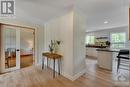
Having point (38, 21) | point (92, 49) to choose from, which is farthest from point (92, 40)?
point (38, 21)

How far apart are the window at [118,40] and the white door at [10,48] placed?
581 centimetres

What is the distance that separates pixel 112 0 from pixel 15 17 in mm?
3870

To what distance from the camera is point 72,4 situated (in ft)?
9.30

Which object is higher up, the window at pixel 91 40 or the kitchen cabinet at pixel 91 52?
the window at pixel 91 40

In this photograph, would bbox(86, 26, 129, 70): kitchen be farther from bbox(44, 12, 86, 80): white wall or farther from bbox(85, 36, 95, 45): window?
bbox(44, 12, 86, 80): white wall

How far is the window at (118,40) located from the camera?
6035 mm

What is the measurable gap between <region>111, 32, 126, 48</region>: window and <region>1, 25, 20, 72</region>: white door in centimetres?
581

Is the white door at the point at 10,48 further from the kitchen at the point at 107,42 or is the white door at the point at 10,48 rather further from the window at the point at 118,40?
the window at the point at 118,40

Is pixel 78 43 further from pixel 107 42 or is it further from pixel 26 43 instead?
pixel 107 42

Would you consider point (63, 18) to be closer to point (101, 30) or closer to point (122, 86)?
point (122, 86)

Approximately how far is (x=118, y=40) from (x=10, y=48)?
6.22 m

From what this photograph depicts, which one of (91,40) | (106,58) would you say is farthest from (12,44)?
(91,40)

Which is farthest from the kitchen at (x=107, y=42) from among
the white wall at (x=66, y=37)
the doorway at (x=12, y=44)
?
the doorway at (x=12, y=44)

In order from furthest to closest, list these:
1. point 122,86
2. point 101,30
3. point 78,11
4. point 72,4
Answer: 1. point 101,30
2. point 78,11
3. point 72,4
4. point 122,86
